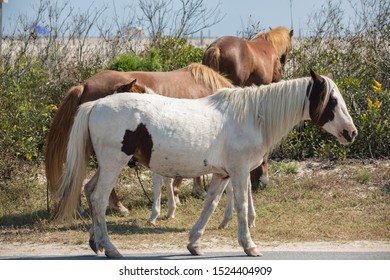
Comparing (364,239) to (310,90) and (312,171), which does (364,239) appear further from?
(312,171)

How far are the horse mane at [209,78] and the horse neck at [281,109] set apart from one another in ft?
7.46

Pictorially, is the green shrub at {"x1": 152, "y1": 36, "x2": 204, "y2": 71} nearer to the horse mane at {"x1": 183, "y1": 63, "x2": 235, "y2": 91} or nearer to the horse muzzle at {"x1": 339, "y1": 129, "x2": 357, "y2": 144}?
the horse mane at {"x1": 183, "y1": 63, "x2": 235, "y2": 91}

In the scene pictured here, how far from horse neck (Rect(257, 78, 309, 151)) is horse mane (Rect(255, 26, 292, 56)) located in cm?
487

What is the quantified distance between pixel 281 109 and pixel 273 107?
84mm

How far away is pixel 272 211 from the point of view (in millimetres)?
10008

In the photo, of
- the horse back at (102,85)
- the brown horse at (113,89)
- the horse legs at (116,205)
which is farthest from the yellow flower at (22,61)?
the horse legs at (116,205)

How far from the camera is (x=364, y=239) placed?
8.41 meters

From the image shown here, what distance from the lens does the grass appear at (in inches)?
339

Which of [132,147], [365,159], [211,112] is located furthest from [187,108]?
[365,159]

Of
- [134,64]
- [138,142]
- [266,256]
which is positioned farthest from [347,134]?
[134,64]

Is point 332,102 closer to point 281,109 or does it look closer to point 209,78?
point 281,109

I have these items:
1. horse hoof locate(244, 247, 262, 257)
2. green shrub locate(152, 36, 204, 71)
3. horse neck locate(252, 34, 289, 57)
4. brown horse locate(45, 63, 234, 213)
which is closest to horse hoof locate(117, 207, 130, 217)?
brown horse locate(45, 63, 234, 213)

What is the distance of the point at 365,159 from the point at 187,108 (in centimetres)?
555

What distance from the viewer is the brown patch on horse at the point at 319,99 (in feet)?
25.2
